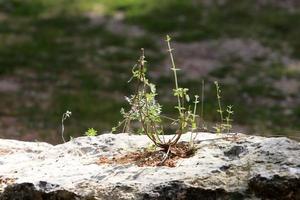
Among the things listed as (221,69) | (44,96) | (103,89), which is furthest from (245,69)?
(44,96)

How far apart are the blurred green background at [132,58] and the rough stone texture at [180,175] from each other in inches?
457

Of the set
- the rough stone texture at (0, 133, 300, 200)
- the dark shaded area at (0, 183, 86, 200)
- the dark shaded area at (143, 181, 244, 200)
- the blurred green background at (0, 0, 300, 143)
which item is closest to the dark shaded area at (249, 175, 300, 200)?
the rough stone texture at (0, 133, 300, 200)

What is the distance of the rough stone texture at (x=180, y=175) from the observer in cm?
573

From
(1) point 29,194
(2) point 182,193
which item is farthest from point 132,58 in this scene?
(2) point 182,193

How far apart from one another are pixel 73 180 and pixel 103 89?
18826mm

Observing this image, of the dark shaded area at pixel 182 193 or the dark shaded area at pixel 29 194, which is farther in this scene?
the dark shaded area at pixel 29 194

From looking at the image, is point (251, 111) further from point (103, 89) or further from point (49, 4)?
point (49, 4)

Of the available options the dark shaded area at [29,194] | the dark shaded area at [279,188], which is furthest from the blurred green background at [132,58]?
the dark shaded area at [279,188]

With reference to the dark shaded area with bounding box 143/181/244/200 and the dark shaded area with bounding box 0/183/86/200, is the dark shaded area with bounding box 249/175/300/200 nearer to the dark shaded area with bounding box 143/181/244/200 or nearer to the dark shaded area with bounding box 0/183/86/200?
the dark shaded area with bounding box 143/181/244/200

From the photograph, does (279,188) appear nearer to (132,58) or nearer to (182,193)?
(182,193)

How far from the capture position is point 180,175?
5.94 m

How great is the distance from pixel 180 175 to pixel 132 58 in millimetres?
22993

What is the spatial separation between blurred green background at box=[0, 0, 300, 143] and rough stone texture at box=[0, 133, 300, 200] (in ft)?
38.1

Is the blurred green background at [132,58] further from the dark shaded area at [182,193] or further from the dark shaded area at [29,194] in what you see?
the dark shaded area at [182,193]
